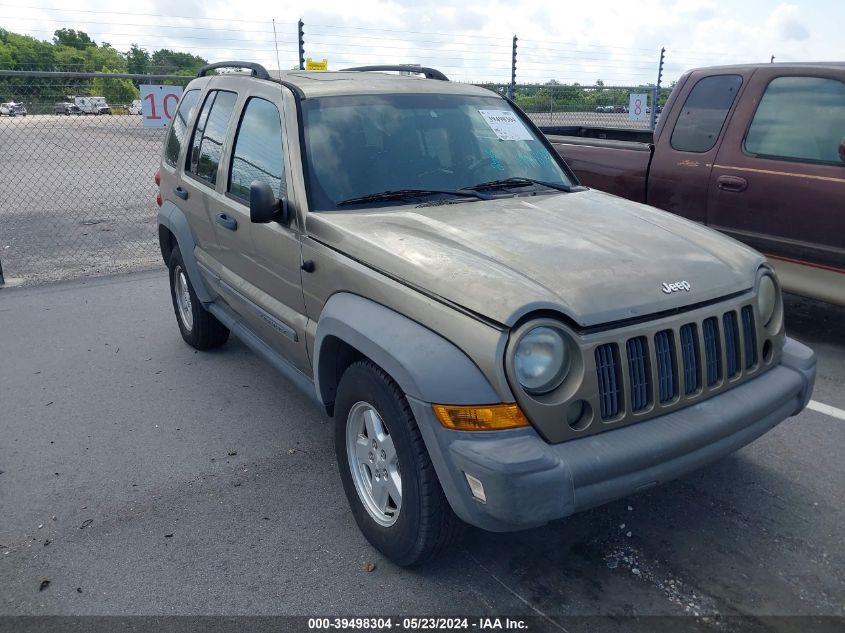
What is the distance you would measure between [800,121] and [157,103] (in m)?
7.15

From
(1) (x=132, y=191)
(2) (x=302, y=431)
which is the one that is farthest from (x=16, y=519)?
(1) (x=132, y=191)

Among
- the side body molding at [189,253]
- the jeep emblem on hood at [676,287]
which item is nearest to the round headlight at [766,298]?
the jeep emblem on hood at [676,287]

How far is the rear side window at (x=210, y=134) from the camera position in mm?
4543

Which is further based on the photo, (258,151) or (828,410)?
(828,410)

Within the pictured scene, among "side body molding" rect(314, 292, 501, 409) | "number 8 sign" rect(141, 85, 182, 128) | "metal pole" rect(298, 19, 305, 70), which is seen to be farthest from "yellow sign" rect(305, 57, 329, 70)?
"side body molding" rect(314, 292, 501, 409)

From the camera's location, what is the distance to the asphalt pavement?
2.90 meters

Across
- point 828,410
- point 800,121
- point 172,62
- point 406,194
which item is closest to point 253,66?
point 406,194

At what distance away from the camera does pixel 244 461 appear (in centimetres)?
402

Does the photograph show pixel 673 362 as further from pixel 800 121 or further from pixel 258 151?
pixel 800 121

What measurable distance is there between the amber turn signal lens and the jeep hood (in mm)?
299

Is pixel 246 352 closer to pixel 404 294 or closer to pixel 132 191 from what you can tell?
pixel 404 294

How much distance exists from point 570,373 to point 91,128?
11753 millimetres

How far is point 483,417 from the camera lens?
2.52m

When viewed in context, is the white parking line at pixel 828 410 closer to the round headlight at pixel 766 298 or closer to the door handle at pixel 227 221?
the round headlight at pixel 766 298
